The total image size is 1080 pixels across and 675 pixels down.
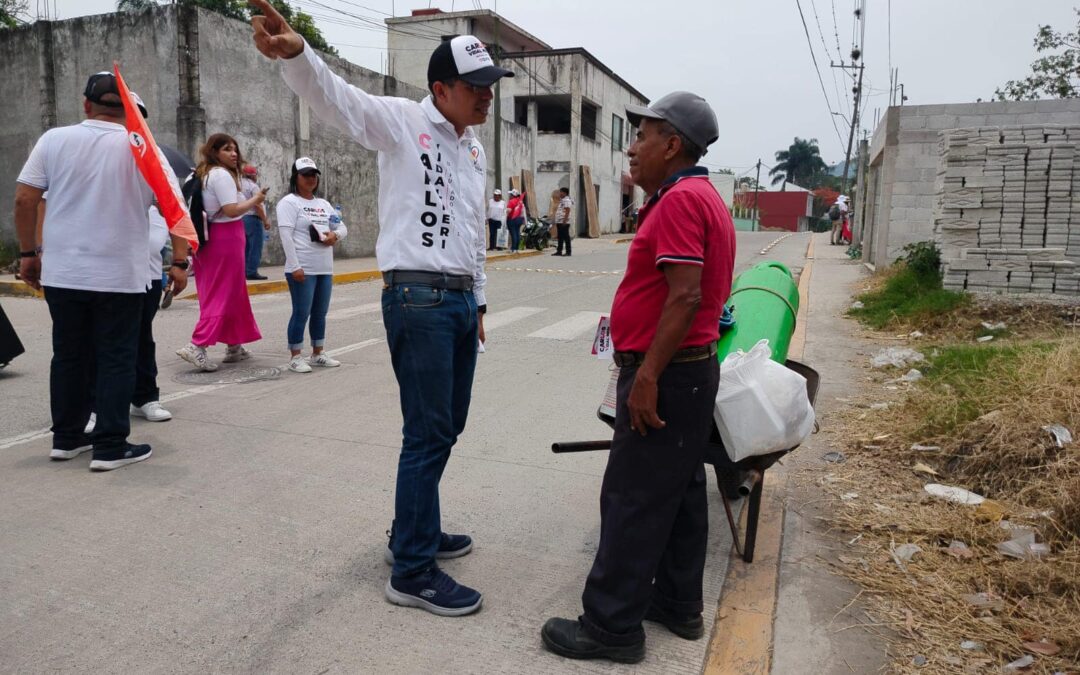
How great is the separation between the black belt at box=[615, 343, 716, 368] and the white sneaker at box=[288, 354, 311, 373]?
15.6ft

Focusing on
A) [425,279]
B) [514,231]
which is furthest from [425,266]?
[514,231]

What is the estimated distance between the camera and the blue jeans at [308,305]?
6.85 m

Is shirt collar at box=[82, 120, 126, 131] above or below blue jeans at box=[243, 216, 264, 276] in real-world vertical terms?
above

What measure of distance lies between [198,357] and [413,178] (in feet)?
15.4

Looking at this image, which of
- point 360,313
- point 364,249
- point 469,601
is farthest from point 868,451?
point 364,249

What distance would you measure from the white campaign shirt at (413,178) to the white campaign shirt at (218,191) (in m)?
3.89

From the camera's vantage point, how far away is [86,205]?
4.29 metres

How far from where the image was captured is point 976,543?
3432 mm

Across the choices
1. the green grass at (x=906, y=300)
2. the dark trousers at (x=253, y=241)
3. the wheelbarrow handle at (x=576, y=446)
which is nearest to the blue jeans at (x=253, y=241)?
the dark trousers at (x=253, y=241)

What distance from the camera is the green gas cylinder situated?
3.93 metres

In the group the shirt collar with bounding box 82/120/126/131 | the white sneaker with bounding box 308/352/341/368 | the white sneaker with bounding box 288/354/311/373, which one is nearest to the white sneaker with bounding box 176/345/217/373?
the white sneaker with bounding box 288/354/311/373

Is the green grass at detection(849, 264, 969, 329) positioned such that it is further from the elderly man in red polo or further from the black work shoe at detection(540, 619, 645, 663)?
the black work shoe at detection(540, 619, 645, 663)

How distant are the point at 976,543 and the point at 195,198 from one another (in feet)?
19.2

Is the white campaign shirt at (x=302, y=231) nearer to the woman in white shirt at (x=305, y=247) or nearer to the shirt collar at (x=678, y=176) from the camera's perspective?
the woman in white shirt at (x=305, y=247)
